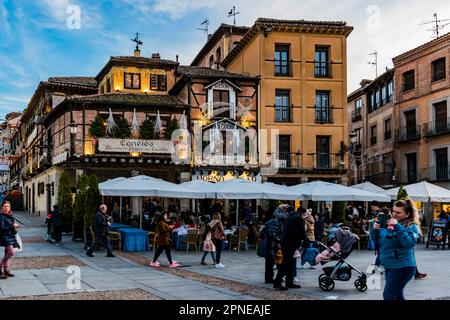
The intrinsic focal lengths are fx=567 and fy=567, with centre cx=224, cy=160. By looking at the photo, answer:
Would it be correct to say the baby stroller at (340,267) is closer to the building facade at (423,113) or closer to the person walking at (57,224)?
the person walking at (57,224)

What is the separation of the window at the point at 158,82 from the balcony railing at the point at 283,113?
8046mm

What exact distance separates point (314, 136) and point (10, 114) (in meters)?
58.4

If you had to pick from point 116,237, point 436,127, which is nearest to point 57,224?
point 116,237

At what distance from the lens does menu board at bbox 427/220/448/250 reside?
21.1 metres

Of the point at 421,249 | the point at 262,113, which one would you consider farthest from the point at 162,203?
the point at 421,249

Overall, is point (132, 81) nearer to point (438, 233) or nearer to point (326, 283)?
point (438, 233)

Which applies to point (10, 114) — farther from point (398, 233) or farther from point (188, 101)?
point (398, 233)

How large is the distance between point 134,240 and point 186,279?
23.3 ft

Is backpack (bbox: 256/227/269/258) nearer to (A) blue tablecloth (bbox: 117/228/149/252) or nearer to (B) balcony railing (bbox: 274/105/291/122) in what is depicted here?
(A) blue tablecloth (bbox: 117/228/149/252)

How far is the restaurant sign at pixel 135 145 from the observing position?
33.0m

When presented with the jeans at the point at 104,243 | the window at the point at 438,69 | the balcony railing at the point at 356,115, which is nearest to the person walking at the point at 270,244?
the jeans at the point at 104,243

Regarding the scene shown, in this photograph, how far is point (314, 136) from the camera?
3709cm

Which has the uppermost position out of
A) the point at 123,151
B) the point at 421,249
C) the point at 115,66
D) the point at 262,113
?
the point at 115,66
